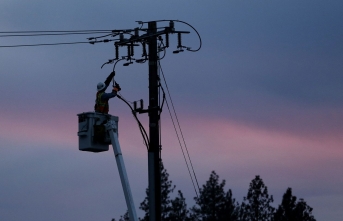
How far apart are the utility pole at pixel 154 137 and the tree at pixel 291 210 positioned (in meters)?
31.7

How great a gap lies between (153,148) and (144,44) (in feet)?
10.1

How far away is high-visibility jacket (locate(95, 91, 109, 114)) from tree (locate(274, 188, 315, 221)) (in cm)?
3155

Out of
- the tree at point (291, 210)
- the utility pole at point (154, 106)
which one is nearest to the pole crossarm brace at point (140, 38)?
the utility pole at point (154, 106)

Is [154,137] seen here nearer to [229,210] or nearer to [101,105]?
[101,105]

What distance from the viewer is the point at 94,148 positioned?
24828 mm

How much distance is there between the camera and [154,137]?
80.2 feet

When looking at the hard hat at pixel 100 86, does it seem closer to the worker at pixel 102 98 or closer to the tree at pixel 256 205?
the worker at pixel 102 98

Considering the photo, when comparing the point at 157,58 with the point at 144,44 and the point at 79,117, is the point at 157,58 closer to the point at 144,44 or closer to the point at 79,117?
the point at 144,44

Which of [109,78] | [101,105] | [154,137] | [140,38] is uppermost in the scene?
[140,38]

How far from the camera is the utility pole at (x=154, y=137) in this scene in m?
24.2

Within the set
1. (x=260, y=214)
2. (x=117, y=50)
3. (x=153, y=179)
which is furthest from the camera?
(x=260, y=214)

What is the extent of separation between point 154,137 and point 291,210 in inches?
1281

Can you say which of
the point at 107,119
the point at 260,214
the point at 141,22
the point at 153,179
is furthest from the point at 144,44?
the point at 260,214

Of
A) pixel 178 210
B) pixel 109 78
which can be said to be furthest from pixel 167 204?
pixel 109 78
